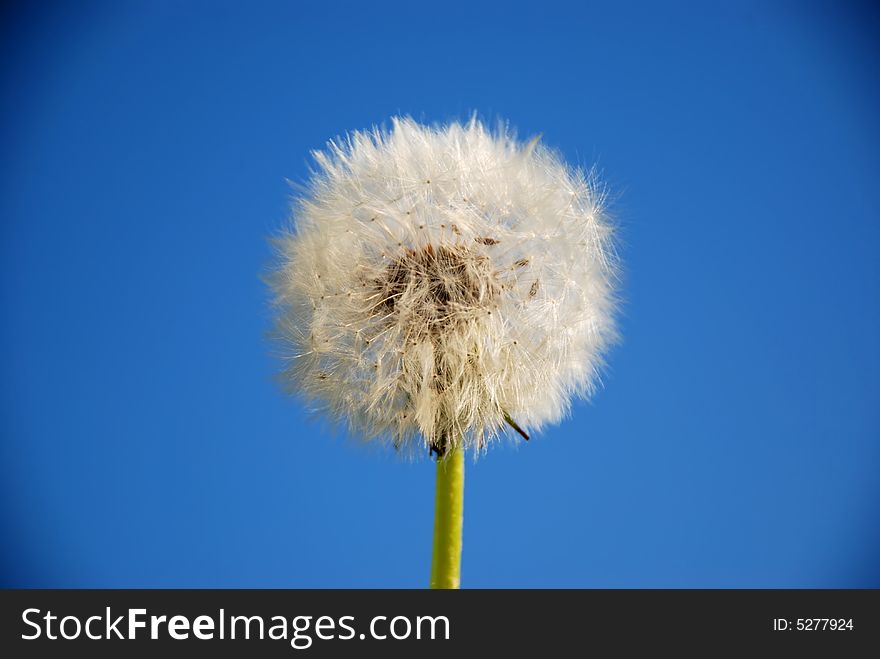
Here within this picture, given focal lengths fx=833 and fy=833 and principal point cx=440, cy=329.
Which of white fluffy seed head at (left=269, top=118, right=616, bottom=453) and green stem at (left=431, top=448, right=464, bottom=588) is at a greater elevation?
white fluffy seed head at (left=269, top=118, right=616, bottom=453)

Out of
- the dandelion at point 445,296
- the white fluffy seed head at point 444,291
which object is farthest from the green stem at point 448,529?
the white fluffy seed head at point 444,291

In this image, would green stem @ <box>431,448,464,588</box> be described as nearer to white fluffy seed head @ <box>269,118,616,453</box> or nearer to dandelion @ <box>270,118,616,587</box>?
dandelion @ <box>270,118,616,587</box>

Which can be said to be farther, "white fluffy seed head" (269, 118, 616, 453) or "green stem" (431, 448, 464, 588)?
"white fluffy seed head" (269, 118, 616, 453)

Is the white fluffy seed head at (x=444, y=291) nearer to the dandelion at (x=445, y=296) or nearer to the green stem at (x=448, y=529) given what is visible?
the dandelion at (x=445, y=296)

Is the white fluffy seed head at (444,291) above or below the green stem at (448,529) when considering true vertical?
above

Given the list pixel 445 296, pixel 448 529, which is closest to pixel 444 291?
pixel 445 296

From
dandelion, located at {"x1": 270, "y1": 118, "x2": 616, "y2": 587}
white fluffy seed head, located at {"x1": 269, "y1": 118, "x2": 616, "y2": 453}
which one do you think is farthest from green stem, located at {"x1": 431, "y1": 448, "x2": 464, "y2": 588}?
white fluffy seed head, located at {"x1": 269, "y1": 118, "x2": 616, "y2": 453}
